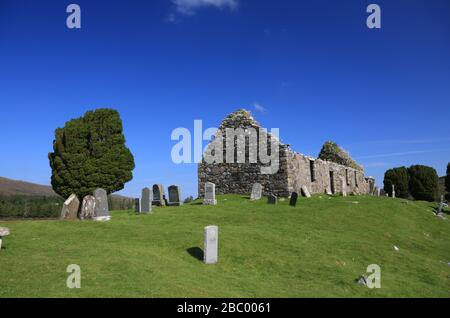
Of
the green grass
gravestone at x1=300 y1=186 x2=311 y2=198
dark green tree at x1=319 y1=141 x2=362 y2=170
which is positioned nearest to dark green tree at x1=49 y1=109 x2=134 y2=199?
the green grass

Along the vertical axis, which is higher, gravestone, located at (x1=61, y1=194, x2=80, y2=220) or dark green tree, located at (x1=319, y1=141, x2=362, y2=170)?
dark green tree, located at (x1=319, y1=141, x2=362, y2=170)

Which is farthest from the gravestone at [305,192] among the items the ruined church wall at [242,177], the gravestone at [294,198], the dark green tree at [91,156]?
the dark green tree at [91,156]

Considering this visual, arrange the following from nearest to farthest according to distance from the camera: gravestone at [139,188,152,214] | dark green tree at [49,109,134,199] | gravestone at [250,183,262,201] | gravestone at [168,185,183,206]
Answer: gravestone at [139,188,152,214] → gravestone at [168,185,183,206] → gravestone at [250,183,262,201] → dark green tree at [49,109,134,199]

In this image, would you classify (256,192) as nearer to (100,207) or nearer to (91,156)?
(100,207)

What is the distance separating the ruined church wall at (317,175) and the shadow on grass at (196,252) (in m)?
16.9

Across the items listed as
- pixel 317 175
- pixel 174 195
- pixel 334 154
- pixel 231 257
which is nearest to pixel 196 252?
pixel 231 257

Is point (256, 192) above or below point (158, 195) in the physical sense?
above

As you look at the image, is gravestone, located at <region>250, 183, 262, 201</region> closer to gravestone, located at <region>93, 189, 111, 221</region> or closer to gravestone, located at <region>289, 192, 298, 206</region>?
gravestone, located at <region>289, 192, 298, 206</region>

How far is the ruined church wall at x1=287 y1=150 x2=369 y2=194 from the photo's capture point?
30766 mm

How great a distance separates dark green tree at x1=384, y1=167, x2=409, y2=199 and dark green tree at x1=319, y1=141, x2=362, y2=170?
8.87 m

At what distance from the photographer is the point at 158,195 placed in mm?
27375

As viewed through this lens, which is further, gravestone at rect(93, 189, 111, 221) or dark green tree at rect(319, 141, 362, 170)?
dark green tree at rect(319, 141, 362, 170)

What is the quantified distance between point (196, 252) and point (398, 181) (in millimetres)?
47778
